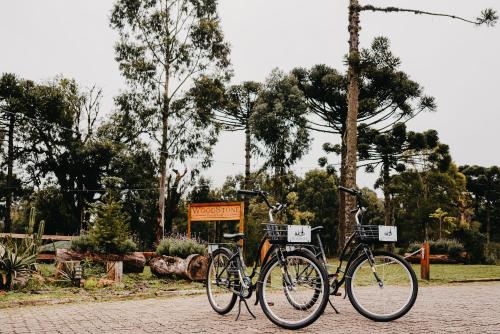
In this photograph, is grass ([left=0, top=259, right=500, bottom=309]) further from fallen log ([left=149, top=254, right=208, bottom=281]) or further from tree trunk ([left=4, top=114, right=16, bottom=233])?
tree trunk ([left=4, top=114, right=16, bottom=233])

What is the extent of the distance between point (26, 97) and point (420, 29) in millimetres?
24645

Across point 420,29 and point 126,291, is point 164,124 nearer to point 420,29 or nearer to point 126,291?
point 420,29

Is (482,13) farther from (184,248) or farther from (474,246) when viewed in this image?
(474,246)

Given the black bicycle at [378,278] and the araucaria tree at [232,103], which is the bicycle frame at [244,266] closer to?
the black bicycle at [378,278]

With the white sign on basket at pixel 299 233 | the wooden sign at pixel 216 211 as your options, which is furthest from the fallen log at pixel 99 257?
the white sign on basket at pixel 299 233

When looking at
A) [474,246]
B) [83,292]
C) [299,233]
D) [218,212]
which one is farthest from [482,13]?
[474,246]

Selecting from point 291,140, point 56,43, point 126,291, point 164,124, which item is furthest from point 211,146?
point 126,291

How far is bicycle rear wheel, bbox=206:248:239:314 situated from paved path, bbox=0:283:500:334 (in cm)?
13

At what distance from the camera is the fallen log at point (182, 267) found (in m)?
10.2

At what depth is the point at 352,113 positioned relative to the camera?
39.2 ft

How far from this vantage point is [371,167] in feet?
84.0

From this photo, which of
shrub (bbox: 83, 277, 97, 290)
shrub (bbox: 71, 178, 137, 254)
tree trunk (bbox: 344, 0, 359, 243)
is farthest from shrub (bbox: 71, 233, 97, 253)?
tree trunk (bbox: 344, 0, 359, 243)

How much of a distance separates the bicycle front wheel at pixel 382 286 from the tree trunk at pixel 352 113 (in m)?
6.74

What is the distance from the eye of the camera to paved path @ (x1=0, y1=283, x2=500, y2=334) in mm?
4402
